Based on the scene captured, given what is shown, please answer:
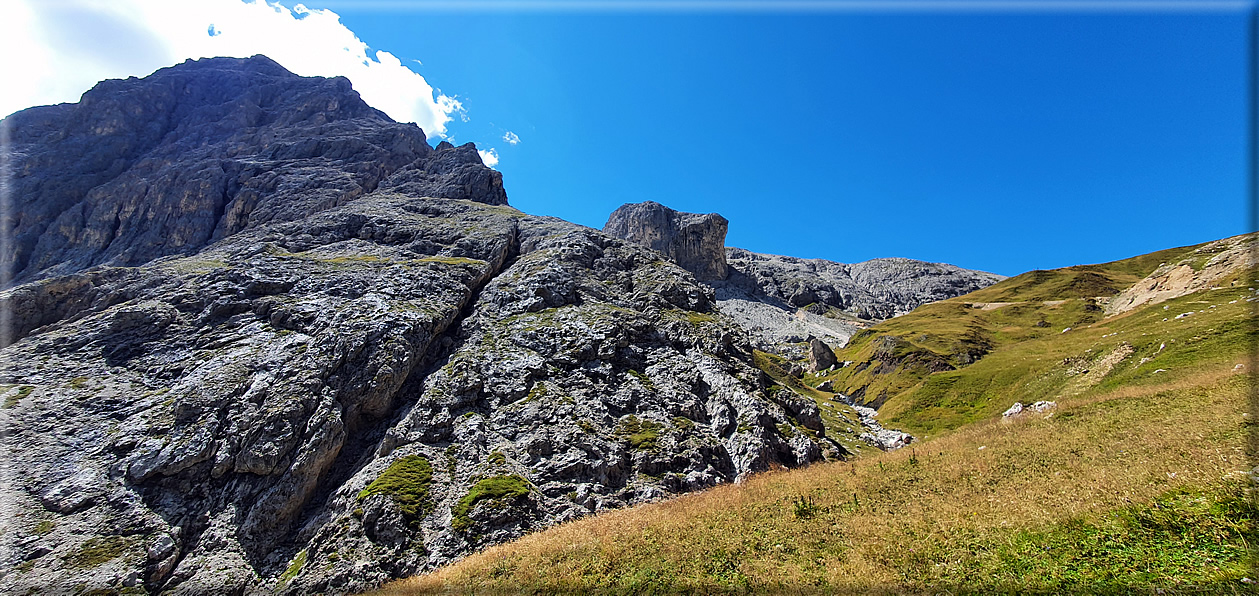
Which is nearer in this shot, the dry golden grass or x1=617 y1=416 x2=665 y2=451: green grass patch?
the dry golden grass

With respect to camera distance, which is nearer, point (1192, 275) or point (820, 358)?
point (1192, 275)

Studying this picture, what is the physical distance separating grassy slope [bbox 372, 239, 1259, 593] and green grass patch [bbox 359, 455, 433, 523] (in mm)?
14133

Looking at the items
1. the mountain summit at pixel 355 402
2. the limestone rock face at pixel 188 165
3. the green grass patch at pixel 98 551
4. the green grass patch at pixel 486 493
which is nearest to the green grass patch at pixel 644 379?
the mountain summit at pixel 355 402

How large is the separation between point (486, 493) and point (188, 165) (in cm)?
11617

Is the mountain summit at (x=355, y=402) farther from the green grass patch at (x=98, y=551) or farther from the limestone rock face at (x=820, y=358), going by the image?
the limestone rock face at (x=820, y=358)

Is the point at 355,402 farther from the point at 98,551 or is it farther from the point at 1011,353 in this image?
the point at 1011,353

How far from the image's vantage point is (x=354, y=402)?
151ft

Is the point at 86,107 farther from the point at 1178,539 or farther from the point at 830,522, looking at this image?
the point at 1178,539

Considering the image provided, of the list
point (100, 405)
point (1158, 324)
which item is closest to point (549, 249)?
point (100, 405)

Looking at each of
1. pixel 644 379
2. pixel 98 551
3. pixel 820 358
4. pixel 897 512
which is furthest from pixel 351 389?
pixel 820 358

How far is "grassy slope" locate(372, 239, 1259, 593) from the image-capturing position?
12906 mm

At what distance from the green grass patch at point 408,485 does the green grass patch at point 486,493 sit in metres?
2.57

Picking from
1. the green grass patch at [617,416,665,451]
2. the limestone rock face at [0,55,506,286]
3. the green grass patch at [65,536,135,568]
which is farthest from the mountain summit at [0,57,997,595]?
the limestone rock face at [0,55,506,286]

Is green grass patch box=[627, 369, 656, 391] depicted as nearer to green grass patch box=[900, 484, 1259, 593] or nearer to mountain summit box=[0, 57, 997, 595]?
mountain summit box=[0, 57, 997, 595]
